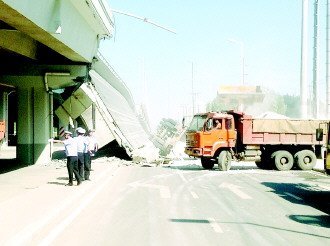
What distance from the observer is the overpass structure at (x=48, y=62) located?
1284cm

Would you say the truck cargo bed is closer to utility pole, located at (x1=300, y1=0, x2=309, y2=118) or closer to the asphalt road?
the asphalt road

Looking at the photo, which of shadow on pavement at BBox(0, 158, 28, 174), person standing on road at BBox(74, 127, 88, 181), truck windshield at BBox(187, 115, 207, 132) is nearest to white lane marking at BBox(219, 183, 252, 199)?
person standing on road at BBox(74, 127, 88, 181)

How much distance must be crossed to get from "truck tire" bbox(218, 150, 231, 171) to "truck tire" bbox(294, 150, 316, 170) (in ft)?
13.2

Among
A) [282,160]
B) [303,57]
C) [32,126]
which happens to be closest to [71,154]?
[32,126]

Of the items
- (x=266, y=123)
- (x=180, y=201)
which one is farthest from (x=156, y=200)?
(x=266, y=123)

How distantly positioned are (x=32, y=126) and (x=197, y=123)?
9.90 meters

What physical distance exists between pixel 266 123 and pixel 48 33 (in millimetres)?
13137

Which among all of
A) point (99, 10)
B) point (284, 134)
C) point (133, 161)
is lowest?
point (133, 161)

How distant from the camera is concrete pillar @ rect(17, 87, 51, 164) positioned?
24328 mm

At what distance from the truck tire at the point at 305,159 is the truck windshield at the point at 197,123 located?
555 centimetres

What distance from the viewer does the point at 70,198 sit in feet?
37.2

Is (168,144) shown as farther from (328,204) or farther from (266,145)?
(328,204)

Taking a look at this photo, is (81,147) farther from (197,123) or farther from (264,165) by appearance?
(264,165)

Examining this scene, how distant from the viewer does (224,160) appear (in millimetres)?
21531
